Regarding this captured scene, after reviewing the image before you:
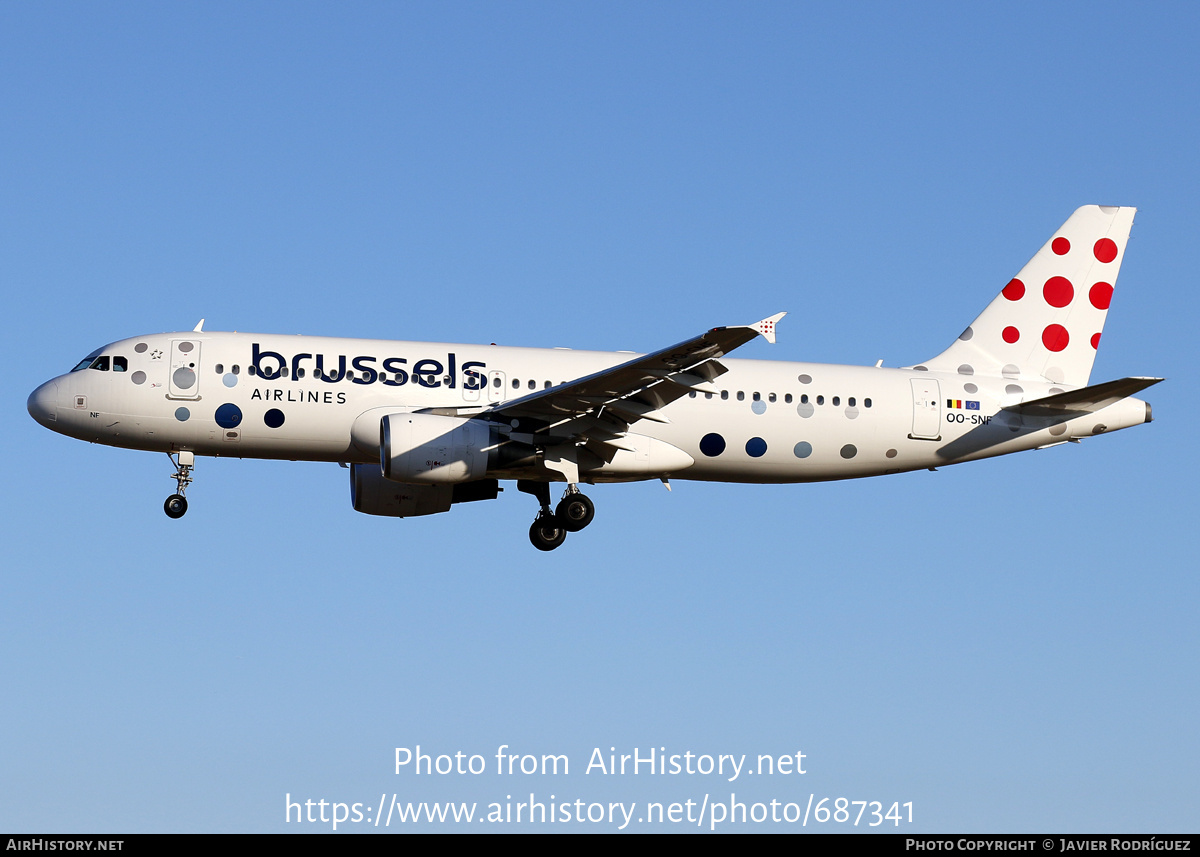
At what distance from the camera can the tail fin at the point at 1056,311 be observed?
4172cm

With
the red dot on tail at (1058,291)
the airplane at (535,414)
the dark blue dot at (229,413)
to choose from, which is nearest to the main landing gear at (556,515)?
the airplane at (535,414)

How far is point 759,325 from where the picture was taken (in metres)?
30.1

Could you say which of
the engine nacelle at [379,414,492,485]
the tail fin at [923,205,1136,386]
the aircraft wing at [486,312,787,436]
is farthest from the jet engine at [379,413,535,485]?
the tail fin at [923,205,1136,386]

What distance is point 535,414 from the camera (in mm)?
35531

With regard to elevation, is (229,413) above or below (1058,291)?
below

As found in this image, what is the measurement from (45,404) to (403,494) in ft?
28.6

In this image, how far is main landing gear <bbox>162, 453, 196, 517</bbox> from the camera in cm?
3647

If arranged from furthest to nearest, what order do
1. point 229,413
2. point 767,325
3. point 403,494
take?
→ point 403,494 → point 229,413 → point 767,325

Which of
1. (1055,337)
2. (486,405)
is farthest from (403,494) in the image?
(1055,337)

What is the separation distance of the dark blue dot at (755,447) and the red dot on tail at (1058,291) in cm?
1011

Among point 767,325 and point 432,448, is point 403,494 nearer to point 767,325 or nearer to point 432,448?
point 432,448

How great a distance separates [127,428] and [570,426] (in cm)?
1004

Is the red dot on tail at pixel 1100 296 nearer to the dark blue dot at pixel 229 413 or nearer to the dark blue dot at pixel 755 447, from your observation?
the dark blue dot at pixel 755 447
